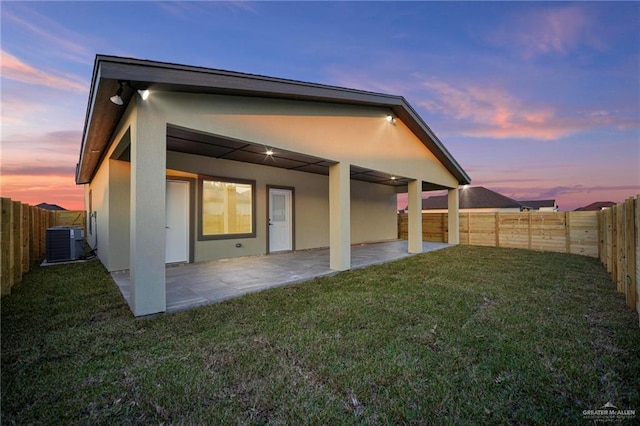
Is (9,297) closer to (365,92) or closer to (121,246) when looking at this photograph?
(121,246)

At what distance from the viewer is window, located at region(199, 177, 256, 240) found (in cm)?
748

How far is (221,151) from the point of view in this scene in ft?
21.2

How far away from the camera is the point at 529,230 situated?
10.7 m

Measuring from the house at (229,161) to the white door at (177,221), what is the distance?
26mm

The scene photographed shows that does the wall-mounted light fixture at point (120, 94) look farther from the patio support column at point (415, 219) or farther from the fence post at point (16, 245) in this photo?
the patio support column at point (415, 219)

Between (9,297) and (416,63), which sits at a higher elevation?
(416,63)


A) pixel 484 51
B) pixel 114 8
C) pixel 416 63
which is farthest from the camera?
pixel 416 63

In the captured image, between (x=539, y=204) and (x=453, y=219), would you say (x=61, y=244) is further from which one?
(x=539, y=204)

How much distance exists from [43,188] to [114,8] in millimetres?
10031

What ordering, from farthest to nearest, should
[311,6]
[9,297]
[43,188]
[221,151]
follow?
[43,188] < [311,6] < [221,151] < [9,297]

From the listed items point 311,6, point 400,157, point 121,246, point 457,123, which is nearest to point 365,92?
point 400,157

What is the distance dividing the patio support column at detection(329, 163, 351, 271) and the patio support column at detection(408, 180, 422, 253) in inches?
156

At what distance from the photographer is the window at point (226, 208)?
748cm

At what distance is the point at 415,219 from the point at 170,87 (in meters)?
8.30
